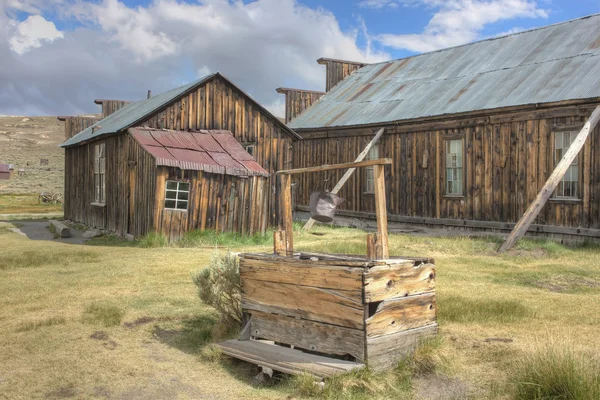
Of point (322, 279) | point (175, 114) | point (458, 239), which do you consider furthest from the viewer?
point (175, 114)

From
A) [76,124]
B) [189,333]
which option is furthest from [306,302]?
[76,124]

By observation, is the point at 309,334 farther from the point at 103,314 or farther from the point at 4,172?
the point at 4,172

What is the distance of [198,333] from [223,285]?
66 cm

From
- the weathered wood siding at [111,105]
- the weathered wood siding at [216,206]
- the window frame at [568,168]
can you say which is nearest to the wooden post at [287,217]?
the weathered wood siding at [216,206]

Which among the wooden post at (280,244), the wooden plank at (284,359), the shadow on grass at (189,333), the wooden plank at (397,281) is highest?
the wooden post at (280,244)

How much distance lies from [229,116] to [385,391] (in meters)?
13.8

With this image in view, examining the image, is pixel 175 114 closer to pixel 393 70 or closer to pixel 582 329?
pixel 393 70

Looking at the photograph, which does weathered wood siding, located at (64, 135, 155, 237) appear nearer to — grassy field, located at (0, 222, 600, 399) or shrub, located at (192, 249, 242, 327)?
grassy field, located at (0, 222, 600, 399)

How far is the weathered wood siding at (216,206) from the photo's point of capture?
1534 centimetres

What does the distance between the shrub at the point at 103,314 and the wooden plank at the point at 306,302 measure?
80.1 inches

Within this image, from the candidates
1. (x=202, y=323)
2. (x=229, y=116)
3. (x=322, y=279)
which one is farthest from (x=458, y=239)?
(x=322, y=279)

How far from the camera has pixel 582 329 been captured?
281 inches

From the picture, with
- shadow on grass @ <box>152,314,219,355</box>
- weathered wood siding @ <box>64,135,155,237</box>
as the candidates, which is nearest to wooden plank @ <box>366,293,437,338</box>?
shadow on grass @ <box>152,314,219,355</box>

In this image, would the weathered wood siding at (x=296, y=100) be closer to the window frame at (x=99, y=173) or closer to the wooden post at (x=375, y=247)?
the window frame at (x=99, y=173)
